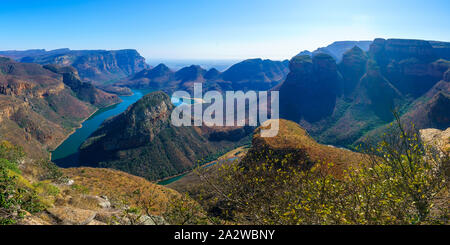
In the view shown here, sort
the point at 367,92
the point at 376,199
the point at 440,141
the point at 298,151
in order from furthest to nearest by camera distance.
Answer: the point at 367,92 < the point at 298,151 < the point at 440,141 < the point at 376,199

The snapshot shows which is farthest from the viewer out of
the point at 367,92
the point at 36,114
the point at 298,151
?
the point at 367,92

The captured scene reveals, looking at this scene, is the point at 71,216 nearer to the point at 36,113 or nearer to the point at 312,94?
the point at 36,113

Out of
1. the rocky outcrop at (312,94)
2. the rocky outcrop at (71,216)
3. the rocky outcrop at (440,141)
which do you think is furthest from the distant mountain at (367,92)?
the rocky outcrop at (71,216)

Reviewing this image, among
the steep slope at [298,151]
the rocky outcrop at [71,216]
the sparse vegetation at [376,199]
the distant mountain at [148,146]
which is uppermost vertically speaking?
the sparse vegetation at [376,199]

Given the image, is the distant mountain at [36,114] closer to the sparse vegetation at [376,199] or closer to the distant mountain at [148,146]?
the distant mountain at [148,146]

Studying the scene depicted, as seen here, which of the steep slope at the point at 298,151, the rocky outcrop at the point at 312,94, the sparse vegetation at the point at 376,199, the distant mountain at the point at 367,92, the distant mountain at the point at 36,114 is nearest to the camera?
the sparse vegetation at the point at 376,199

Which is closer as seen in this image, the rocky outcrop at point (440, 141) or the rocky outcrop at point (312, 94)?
the rocky outcrop at point (440, 141)

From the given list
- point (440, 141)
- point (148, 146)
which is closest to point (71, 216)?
point (440, 141)

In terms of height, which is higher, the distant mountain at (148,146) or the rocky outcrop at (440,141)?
the rocky outcrop at (440,141)
